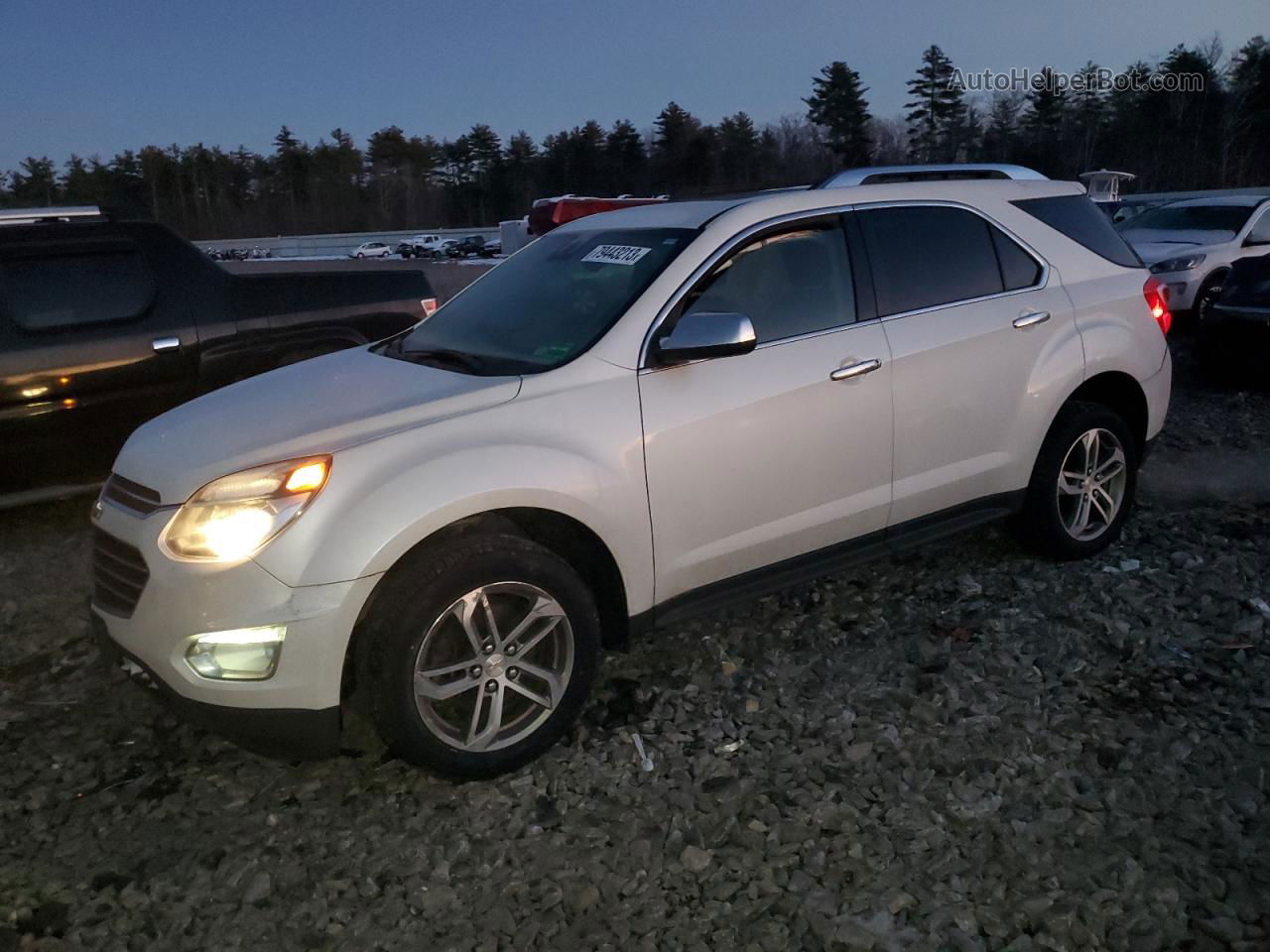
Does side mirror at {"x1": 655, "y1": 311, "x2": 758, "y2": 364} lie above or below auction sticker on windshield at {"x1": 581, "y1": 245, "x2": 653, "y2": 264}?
below

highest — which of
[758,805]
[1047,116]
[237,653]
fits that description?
[1047,116]

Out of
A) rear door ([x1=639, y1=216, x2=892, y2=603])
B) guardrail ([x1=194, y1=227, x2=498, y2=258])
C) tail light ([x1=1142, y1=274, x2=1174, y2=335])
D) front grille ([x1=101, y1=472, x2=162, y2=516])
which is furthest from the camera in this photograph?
guardrail ([x1=194, y1=227, x2=498, y2=258])

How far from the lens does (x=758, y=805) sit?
3041mm

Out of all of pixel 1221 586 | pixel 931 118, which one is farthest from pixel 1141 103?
pixel 1221 586

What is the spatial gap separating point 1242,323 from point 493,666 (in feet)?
26.1

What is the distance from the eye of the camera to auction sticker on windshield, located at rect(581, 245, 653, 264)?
3754 millimetres

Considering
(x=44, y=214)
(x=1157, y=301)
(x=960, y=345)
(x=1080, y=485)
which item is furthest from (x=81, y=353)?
(x=1157, y=301)

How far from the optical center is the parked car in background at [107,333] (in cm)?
525

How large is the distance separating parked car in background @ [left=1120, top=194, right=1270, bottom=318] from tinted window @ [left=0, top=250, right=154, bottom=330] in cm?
985

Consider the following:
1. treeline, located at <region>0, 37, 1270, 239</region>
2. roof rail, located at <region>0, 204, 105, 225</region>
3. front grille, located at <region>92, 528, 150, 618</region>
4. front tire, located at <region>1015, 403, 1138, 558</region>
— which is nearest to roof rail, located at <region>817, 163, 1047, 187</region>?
front tire, located at <region>1015, 403, 1138, 558</region>

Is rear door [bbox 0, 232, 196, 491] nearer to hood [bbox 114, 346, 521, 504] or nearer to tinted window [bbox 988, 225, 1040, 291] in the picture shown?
hood [bbox 114, 346, 521, 504]

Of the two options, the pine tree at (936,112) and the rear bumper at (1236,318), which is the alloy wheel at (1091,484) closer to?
the rear bumper at (1236,318)

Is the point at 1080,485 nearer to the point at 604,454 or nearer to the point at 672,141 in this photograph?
the point at 604,454

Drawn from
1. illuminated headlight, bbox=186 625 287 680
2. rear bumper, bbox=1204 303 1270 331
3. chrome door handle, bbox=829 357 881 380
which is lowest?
illuminated headlight, bbox=186 625 287 680
